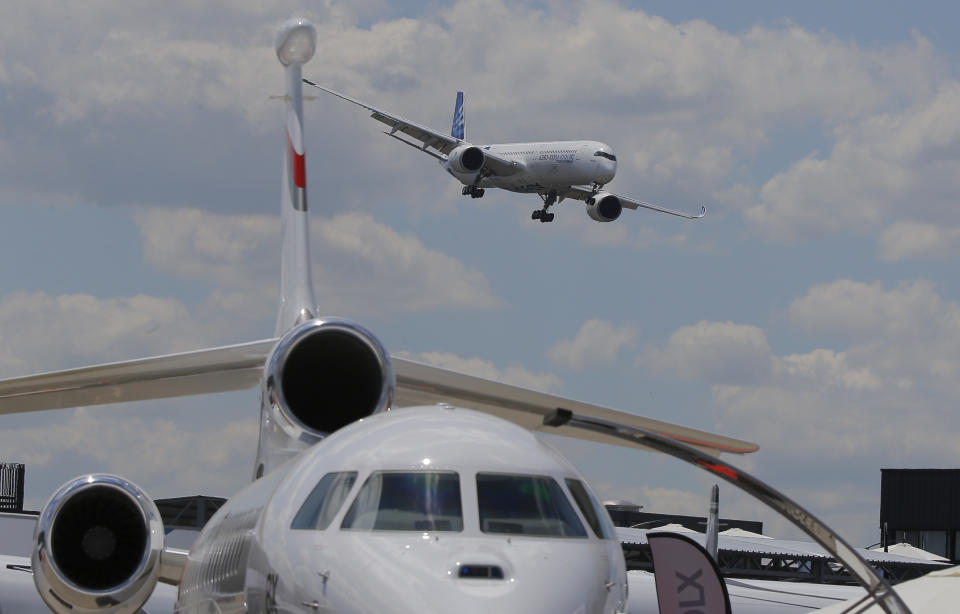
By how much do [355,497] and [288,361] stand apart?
5.17 meters

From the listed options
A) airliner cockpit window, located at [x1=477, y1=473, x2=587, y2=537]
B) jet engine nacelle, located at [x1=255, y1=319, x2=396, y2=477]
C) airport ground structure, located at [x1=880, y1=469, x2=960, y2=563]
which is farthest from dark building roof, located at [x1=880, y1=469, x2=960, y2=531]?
airliner cockpit window, located at [x1=477, y1=473, x2=587, y2=537]

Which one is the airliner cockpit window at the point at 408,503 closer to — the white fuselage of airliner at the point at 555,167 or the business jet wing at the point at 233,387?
the business jet wing at the point at 233,387

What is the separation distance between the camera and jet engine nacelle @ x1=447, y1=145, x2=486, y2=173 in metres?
61.4

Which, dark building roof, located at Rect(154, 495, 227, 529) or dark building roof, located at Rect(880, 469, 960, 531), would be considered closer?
dark building roof, located at Rect(154, 495, 227, 529)

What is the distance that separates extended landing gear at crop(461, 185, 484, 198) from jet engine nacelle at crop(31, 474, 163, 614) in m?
52.3

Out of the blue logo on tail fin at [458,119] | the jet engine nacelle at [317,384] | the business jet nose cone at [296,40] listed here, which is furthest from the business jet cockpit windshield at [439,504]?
the blue logo on tail fin at [458,119]

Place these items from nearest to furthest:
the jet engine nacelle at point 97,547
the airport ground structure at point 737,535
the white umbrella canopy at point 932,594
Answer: the jet engine nacelle at point 97,547 < the white umbrella canopy at point 932,594 < the airport ground structure at point 737,535

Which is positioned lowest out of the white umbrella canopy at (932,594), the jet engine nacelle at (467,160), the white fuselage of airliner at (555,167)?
the white umbrella canopy at (932,594)

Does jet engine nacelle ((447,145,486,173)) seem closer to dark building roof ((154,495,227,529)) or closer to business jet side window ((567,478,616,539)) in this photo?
dark building roof ((154,495,227,529))

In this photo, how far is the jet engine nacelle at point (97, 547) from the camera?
12180 millimetres

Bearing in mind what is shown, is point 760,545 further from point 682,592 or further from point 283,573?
point 283,573

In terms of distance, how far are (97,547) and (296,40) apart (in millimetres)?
8856

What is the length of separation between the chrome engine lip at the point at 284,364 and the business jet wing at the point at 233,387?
2.19 feet

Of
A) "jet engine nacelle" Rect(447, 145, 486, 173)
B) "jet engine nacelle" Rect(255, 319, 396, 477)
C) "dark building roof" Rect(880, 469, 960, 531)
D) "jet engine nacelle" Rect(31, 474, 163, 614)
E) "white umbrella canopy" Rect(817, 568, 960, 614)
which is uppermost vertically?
"jet engine nacelle" Rect(447, 145, 486, 173)
